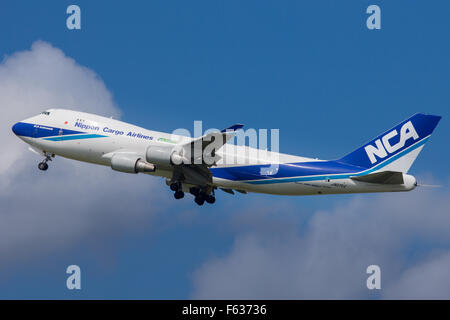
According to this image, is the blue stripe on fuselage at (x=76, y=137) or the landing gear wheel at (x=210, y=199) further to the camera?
the landing gear wheel at (x=210, y=199)

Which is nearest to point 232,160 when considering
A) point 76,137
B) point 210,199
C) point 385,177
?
point 210,199

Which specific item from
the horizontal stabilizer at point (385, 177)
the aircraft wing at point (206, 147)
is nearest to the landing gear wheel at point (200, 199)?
the aircraft wing at point (206, 147)

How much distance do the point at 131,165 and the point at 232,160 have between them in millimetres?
7071

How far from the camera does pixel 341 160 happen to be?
5191 cm

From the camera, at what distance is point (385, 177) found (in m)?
48.4

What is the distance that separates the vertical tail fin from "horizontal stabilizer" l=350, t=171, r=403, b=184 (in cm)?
245

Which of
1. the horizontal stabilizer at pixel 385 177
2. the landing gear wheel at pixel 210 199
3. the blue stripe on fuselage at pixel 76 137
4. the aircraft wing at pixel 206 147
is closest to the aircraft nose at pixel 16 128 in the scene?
the blue stripe on fuselage at pixel 76 137

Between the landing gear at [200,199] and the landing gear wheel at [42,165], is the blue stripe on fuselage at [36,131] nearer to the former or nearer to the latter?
the landing gear wheel at [42,165]

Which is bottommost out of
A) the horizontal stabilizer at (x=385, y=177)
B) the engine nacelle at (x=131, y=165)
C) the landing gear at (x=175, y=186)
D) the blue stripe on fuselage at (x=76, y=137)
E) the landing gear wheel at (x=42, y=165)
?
the horizontal stabilizer at (x=385, y=177)

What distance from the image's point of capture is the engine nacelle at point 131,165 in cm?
5209

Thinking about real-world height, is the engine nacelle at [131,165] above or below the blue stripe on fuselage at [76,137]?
below

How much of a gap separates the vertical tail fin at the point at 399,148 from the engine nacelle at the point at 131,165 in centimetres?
1350

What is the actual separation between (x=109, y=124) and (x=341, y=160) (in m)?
17.1

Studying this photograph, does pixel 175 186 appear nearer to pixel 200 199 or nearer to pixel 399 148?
pixel 200 199
